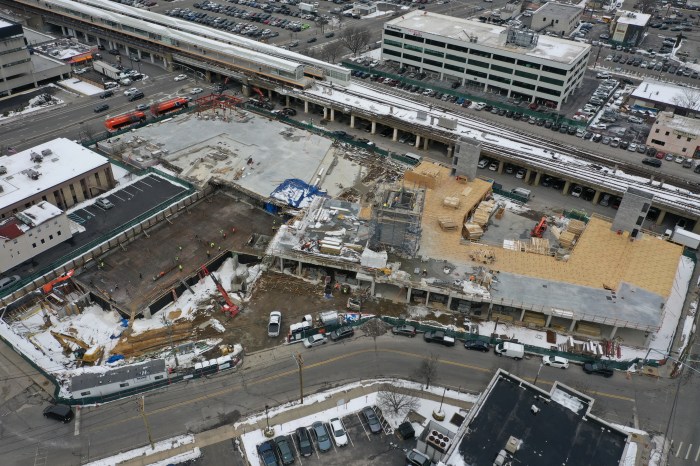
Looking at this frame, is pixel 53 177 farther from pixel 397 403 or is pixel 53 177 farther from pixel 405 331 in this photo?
pixel 397 403

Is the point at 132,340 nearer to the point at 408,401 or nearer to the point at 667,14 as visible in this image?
the point at 408,401

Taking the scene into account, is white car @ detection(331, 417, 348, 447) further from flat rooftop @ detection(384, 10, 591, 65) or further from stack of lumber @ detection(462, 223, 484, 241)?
flat rooftop @ detection(384, 10, 591, 65)

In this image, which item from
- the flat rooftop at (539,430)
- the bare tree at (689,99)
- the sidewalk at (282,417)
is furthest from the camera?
the bare tree at (689,99)

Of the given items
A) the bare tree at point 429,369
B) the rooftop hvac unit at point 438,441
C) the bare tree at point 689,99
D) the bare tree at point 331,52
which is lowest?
the bare tree at point 429,369

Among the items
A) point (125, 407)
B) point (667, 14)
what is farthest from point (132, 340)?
point (667, 14)

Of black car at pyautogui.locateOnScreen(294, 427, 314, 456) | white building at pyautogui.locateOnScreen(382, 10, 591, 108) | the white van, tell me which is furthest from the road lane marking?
white building at pyautogui.locateOnScreen(382, 10, 591, 108)

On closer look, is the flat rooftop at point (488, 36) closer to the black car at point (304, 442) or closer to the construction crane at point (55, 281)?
the construction crane at point (55, 281)

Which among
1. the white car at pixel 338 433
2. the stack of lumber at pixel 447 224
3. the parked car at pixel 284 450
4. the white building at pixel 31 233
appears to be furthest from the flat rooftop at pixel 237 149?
the parked car at pixel 284 450
